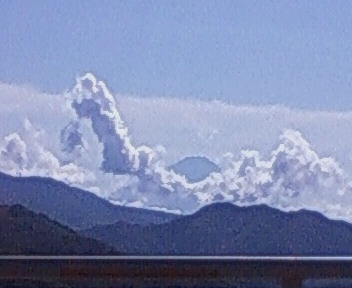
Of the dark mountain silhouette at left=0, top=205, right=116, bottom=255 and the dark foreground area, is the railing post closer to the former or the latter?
the dark foreground area

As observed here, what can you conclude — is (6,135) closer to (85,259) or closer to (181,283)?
(85,259)

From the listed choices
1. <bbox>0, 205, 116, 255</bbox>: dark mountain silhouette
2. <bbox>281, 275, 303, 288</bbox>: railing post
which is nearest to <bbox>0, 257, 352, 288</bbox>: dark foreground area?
<bbox>281, 275, 303, 288</bbox>: railing post

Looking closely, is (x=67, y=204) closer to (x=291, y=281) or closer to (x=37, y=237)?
(x=37, y=237)

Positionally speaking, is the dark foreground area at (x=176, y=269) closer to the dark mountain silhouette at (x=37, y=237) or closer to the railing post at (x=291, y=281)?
the railing post at (x=291, y=281)

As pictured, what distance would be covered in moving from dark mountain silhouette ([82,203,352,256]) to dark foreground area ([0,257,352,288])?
0.83 feet

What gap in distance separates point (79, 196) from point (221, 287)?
0.67 metres

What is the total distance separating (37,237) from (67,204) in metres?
0.18

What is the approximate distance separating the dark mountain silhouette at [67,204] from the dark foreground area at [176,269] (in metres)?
0.28

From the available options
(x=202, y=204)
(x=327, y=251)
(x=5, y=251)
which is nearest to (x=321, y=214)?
(x=327, y=251)

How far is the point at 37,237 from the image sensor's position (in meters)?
4.73

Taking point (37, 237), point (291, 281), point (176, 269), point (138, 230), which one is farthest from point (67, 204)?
point (291, 281)

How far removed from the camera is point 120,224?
4746mm

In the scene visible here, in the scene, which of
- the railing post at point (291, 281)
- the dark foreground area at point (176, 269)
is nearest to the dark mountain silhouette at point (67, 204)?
the dark foreground area at point (176, 269)

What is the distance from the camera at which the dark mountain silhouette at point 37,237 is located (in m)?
4.71
